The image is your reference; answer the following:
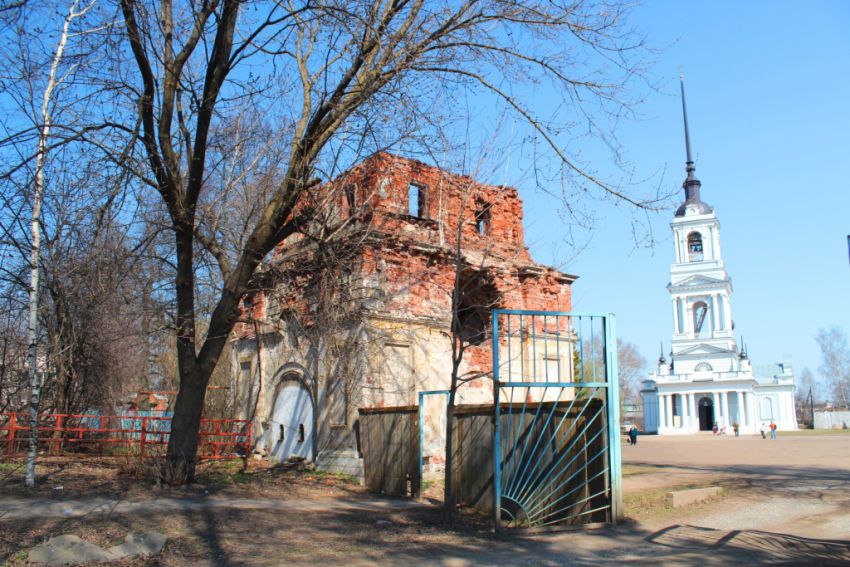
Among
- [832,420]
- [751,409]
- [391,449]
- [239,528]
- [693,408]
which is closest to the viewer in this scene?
[239,528]

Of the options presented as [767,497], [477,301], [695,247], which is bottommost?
[767,497]

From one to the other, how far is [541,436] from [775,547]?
3.02 meters

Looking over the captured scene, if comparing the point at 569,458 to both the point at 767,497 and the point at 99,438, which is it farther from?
the point at 99,438

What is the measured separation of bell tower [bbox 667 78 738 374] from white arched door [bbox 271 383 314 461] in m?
59.7

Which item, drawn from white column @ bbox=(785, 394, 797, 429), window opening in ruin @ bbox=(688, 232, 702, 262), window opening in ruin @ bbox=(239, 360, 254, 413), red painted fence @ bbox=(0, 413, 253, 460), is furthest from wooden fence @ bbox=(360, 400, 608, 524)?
white column @ bbox=(785, 394, 797, 429)

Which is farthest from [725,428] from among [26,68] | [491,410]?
[26,68]

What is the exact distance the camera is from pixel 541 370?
754 inches

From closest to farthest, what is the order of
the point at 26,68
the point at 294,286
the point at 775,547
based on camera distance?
the point at 775,547, the point at 26,68, the point at 294,286

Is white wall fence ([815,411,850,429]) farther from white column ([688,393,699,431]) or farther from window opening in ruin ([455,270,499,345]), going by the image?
window opening in ruin ([455,270,499,345])

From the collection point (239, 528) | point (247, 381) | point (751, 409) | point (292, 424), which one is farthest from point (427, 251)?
point (751, 409)

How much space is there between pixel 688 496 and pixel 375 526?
521 centimetres

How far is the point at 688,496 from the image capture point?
11234mm

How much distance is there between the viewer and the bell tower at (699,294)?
69688 millimetres

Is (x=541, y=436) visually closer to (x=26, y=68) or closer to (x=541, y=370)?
(x=26, y=68)
